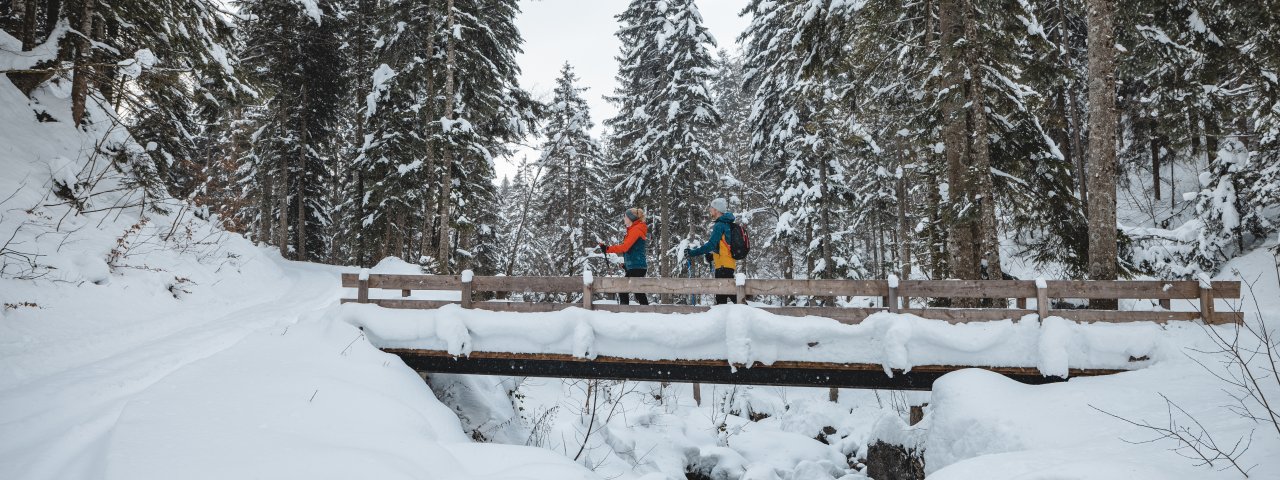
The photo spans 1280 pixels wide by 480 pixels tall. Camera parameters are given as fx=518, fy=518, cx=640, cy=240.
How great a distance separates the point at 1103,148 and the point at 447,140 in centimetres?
1443

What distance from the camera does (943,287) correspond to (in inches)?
275

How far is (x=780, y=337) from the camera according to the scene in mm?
6707

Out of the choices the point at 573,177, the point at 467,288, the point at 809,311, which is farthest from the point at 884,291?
the point at 573,177

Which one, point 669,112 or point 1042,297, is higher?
point 669,112

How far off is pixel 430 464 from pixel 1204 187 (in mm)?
24440

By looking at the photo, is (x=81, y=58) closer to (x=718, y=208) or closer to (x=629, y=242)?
(x=629, y=242)

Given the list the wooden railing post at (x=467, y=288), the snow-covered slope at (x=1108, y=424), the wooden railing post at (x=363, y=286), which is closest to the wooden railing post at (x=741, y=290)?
the snow-covered slope at (x=1108, y=424)

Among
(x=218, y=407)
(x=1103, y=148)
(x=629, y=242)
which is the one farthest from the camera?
(x=629, y=242)

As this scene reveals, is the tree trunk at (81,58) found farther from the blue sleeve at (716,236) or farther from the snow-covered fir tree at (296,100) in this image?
the blue sleeve at (716,236)

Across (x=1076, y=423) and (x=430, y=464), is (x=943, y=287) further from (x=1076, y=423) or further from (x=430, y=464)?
(x=430, y=464)

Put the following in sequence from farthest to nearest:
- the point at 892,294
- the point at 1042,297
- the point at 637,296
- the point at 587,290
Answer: the point at 637,296 → the point at 587,290 → the point at 892,294 → the point at 1042,297

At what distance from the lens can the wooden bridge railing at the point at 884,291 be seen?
6480 mm

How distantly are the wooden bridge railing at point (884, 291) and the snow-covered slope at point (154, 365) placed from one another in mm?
1466

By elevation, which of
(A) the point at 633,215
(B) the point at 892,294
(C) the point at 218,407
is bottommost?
(C) the point at 218,407
